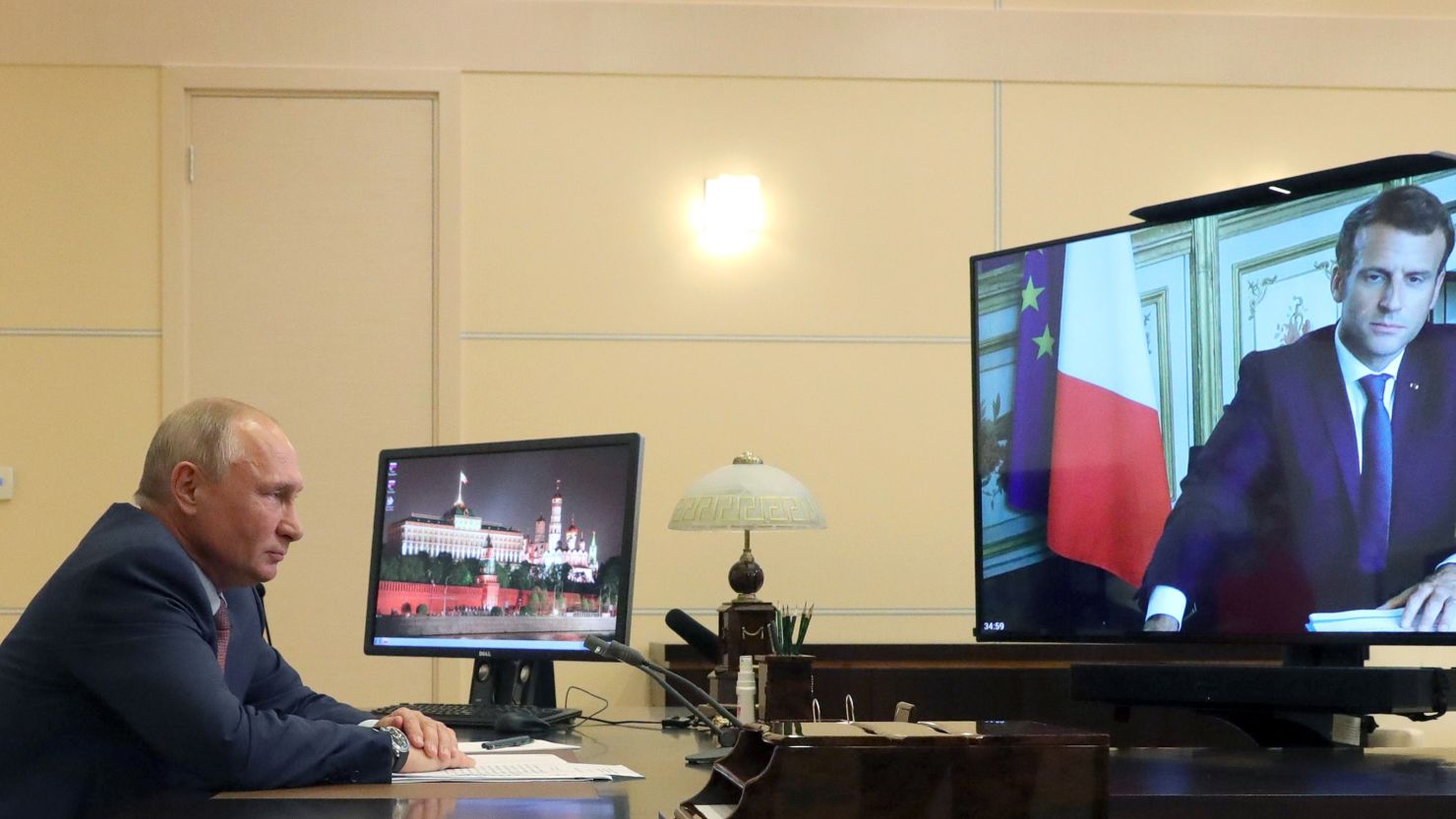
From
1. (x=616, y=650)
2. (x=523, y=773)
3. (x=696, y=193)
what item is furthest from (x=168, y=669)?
(x=696, y=193)

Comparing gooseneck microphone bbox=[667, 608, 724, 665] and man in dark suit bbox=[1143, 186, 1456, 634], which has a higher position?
man in dark suit bbox=[1143, 186, 1456, 634]

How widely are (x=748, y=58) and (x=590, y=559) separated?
2.34m

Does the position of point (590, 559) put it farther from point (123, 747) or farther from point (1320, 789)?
point (1320, 789)

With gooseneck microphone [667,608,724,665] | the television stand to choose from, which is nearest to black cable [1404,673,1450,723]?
the television stand

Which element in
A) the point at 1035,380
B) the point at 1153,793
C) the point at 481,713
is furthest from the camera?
the point at 481,713

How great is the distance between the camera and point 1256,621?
7.13 feet

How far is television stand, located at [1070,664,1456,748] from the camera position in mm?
2000

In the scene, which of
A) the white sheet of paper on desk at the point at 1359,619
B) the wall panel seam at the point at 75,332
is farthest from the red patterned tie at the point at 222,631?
the wall panel seam at the point at 75,332

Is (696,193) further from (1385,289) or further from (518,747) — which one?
(1385,289)

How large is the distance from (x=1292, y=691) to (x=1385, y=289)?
0.55 meters

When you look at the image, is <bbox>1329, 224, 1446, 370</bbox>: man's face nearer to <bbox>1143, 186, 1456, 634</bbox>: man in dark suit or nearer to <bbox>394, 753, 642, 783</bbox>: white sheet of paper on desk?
<bbox>1143, 186, 1456, 634</bbox>: man in dark suit

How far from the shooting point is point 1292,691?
207 centimetres

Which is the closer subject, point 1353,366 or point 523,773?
point 523,773

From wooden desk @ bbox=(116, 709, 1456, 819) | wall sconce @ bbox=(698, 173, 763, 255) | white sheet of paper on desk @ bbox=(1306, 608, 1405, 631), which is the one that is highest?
wall sconce @ bbox=(698, 173, 763, 255)
